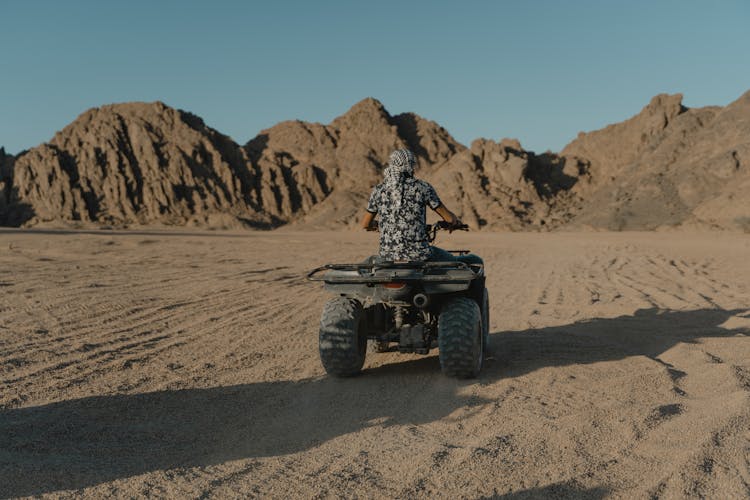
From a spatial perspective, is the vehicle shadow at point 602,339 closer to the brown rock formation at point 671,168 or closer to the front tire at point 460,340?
the front tire at point 460,340

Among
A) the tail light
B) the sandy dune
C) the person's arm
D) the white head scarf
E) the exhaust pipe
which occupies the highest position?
the white head scarf

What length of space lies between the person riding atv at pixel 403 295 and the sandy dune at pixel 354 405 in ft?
0.97

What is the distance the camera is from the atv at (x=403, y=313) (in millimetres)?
5543

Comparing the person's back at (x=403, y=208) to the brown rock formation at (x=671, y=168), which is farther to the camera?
the brown rock formation at (x=671, y=168)

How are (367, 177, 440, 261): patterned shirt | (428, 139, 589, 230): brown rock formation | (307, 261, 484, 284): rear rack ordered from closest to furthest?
1. (307, 261, 484, 284): rear rack
2. (367, 177, 440, 261): patterned shirt
3. (428, 139, 589, 230): brown rock formation

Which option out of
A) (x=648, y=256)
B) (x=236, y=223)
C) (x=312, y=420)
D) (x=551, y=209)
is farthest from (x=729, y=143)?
(x=312, y=420)

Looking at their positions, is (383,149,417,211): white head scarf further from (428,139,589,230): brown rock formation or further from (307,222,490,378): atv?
(428,139,589,230): brown rock formation

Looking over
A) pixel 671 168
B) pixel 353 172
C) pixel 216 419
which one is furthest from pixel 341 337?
pixel 353 172

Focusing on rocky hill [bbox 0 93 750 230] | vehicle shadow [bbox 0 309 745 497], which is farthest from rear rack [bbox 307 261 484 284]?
rocky hill [bbox 0 93 750 230]

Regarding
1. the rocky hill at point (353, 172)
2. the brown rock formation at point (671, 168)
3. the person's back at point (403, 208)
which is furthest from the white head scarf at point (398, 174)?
the rocky hill at point (353, 172)

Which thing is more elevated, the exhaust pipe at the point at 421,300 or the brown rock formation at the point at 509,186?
the brown rock formation at the point at 509,186

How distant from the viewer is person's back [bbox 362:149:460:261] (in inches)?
231

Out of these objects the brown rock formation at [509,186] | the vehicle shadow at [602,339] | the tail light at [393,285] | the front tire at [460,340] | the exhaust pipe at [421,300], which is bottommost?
the vehicle shadow at [602,339]

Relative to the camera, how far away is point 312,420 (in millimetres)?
4816
